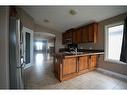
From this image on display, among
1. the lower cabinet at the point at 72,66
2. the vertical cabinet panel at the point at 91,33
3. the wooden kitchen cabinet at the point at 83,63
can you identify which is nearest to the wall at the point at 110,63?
the vertical cabinet panel at the point at 91,33

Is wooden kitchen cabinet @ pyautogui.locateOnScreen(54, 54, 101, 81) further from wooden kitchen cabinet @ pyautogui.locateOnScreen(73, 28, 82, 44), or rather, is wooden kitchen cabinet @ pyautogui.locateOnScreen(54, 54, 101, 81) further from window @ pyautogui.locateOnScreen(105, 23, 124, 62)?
wooden kitchen cabinet @ pyautogui.locateOnScreen(73, 28, 82, 44)

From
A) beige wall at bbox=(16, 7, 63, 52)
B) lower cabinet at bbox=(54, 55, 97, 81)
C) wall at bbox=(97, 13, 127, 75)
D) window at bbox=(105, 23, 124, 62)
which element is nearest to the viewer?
lower cabinet at bbox=(54, 55, 97, 81)

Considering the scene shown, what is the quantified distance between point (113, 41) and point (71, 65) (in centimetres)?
180

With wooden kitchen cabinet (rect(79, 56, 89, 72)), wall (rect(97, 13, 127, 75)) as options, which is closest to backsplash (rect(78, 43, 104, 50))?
wall (rect(97, 13, 127, 75))

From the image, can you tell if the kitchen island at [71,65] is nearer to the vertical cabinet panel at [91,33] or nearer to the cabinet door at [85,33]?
the vertical cabinet panel at [91,33]

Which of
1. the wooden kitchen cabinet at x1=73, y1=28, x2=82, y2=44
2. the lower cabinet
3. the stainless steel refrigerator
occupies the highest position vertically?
the wooden kitchen cabinet at x1=73, y1=28, x2=82, y2=44

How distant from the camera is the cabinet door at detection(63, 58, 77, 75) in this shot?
9.09 feet

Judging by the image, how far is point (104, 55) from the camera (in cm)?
356

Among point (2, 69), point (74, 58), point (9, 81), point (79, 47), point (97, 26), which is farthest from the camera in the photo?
point (79, 47)

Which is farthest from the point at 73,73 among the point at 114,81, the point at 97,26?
the point at 97,26

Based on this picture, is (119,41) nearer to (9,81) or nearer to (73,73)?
(73,73)

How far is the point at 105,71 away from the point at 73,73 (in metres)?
1.36

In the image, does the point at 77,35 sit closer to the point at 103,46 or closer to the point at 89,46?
the point at 89,46
